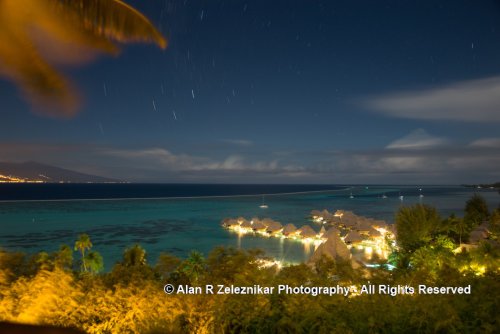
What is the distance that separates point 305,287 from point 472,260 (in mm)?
7729

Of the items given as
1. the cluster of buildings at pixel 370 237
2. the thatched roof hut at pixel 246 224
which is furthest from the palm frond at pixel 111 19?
the thatched roof hut at pixel 246 224

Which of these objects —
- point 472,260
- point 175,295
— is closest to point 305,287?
point 175,295

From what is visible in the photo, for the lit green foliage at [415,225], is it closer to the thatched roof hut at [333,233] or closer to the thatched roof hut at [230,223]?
the thatched roof hut at [333,233]

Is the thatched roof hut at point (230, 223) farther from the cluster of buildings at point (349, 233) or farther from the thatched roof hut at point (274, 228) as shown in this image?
the thatched roof hut at point (274, 228)

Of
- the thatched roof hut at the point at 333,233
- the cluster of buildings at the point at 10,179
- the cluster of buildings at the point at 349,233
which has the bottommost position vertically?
the cluster of buildings at the point at 349,233

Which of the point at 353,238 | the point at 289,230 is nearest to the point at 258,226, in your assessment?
the point at 289,230

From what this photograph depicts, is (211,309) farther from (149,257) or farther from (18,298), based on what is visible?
(149,257)

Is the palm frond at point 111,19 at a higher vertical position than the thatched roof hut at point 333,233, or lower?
higher

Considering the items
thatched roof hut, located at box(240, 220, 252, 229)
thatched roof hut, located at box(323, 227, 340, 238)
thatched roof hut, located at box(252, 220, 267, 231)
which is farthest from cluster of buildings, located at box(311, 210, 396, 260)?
thatched roof hut, located at box(240, 220, 252, 229)

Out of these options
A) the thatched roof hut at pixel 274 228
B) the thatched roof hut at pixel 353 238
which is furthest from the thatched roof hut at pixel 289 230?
the thatched roof hut at pixel 353 238

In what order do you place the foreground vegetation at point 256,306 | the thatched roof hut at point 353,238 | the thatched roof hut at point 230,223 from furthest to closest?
the thatched roof hut at point 230,223 → the thatched roof hut at point 353,238 → the foreground vegetation at point 256,306

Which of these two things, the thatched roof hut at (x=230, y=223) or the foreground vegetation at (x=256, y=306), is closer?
the foreground vegetation at (x=256, y=306)

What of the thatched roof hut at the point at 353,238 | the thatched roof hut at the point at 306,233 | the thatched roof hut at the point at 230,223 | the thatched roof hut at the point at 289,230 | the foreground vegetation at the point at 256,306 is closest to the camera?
the foreground vegetation at the point at 256,306

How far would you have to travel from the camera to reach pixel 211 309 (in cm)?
304
